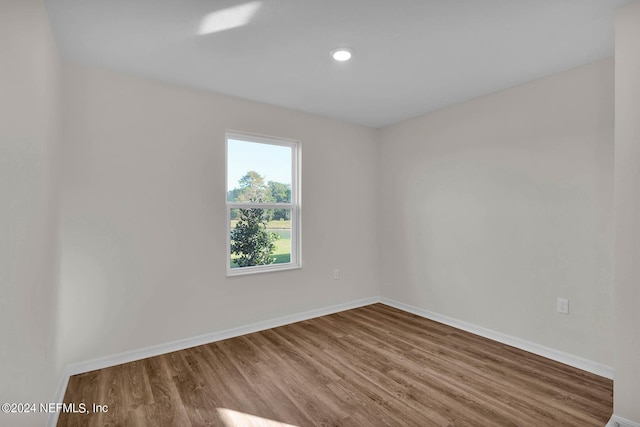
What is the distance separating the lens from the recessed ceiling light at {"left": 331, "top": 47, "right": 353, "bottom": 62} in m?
2.25

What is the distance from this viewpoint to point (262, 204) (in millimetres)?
3443

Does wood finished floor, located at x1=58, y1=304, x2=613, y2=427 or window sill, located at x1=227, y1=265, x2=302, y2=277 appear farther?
window sill, located at x1=227, y1=265, x2=302, y2=277

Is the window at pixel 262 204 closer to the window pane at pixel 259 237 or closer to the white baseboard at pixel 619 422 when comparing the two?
the window pane at pixel 259 237

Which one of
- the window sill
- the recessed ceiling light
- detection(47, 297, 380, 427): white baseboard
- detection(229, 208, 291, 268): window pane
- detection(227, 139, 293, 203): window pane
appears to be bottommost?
detection(47, 297, 380, 427): white baseboard

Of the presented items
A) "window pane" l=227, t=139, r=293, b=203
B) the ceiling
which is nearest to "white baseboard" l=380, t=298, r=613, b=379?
"window pane" l=227, t=139, r=293, b=203

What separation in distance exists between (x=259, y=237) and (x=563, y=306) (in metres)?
2.93

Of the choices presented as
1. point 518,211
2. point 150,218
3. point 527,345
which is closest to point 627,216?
point 518,211

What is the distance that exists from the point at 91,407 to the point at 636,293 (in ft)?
11.2


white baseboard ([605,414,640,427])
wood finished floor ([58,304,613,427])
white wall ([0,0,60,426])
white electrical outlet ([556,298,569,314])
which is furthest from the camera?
white electrical outlet ([556,298,569,314])

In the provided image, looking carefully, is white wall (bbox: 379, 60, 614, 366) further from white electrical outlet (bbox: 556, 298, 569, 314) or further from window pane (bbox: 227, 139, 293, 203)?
window pane (bbox: 227, 139, 293, 203)

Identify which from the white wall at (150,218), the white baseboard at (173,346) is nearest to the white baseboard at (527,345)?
the white baseboard at (173,346)

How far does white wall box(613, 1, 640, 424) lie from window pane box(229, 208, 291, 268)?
285 centimetres

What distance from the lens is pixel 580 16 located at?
1.90 metres

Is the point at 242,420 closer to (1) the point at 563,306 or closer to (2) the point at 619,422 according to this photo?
(2) the point at 619,422
